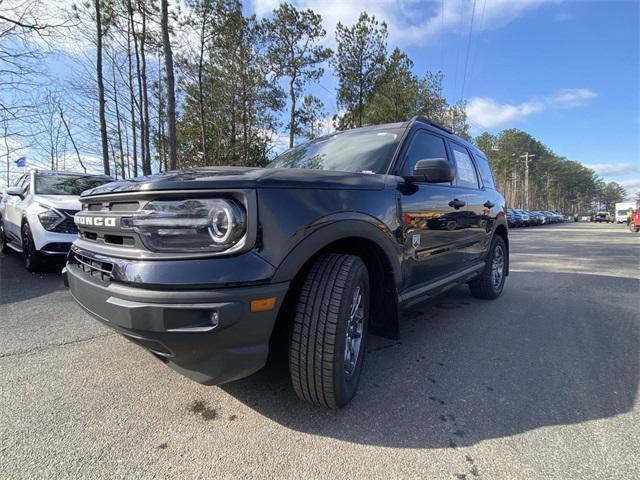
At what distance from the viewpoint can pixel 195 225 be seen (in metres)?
1.61

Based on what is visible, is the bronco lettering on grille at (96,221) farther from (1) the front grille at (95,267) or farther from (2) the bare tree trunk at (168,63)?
(2) the bare tree trunk at (168,63)

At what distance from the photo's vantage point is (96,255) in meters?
1.89

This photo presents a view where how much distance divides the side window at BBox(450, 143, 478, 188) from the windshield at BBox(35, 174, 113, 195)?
19.2 ft

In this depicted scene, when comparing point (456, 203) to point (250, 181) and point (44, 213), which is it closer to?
point (250, 181)

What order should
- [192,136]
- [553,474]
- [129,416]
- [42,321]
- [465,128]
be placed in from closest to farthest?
1. [553,474]
2. [129,416]
3. [42,321]
4. [192,136]
5. [465,128]

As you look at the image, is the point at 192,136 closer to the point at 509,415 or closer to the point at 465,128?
the point at 465,128

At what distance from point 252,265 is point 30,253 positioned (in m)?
5.64

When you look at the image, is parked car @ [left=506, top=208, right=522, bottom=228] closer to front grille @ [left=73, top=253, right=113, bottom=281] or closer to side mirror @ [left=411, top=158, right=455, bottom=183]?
side mirror @ [left=411, top=158, right=455, bottom=183]

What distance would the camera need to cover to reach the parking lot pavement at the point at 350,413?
5.38ft

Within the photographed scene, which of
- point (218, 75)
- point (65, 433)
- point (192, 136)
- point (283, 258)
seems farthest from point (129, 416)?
point (192, 136)

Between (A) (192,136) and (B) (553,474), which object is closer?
(B) (553,474)

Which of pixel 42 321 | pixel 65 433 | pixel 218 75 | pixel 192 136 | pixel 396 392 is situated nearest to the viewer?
pixel 65 433

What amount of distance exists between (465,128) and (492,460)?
108 ft

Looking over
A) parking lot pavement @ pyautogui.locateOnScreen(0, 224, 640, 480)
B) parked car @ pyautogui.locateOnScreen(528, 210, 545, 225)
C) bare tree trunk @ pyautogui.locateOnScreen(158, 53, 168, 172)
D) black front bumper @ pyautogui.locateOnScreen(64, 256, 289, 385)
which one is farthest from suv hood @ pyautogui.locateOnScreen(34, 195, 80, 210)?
parked car @ pyautogui.locateOnScreen(528, 210, 545, 225)
